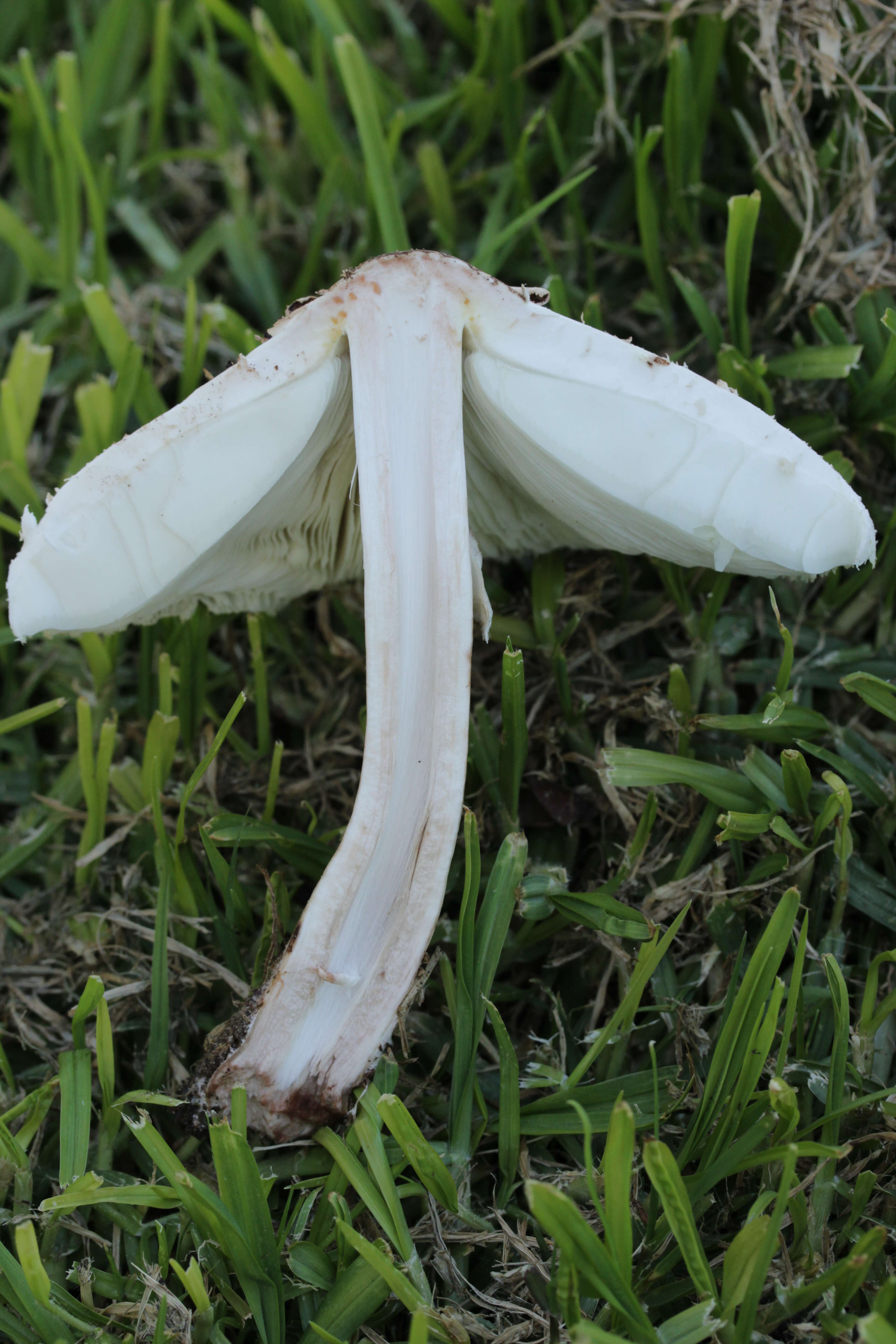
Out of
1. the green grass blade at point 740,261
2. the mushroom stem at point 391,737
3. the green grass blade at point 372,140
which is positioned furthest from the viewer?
the green grass blade at point 372,140

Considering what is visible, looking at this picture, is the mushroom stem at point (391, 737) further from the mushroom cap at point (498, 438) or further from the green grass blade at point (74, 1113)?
the green grass blade at point (74, 1113)

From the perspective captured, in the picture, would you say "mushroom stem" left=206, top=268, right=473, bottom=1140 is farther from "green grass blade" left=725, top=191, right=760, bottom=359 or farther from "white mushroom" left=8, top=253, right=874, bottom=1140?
"green grass blade" left=725, top=191, right=760, bottom=359

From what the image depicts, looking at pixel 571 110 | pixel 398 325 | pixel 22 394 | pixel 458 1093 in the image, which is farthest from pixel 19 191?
pixel 458 1093

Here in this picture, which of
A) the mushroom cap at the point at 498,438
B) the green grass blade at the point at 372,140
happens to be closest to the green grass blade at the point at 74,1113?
the mushroom cap at the point at 498,438

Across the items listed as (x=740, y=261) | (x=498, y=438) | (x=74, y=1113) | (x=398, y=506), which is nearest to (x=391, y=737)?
(x=398, y=506)

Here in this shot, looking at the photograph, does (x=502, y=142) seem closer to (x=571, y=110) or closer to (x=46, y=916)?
(x=571, y=110)

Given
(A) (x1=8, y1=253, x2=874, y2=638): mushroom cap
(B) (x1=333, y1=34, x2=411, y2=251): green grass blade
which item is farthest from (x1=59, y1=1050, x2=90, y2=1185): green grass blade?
(B) (x1=333, y1=34, x2=411, y2=251): green grass blade

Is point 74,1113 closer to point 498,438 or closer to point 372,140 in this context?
point 498,438
